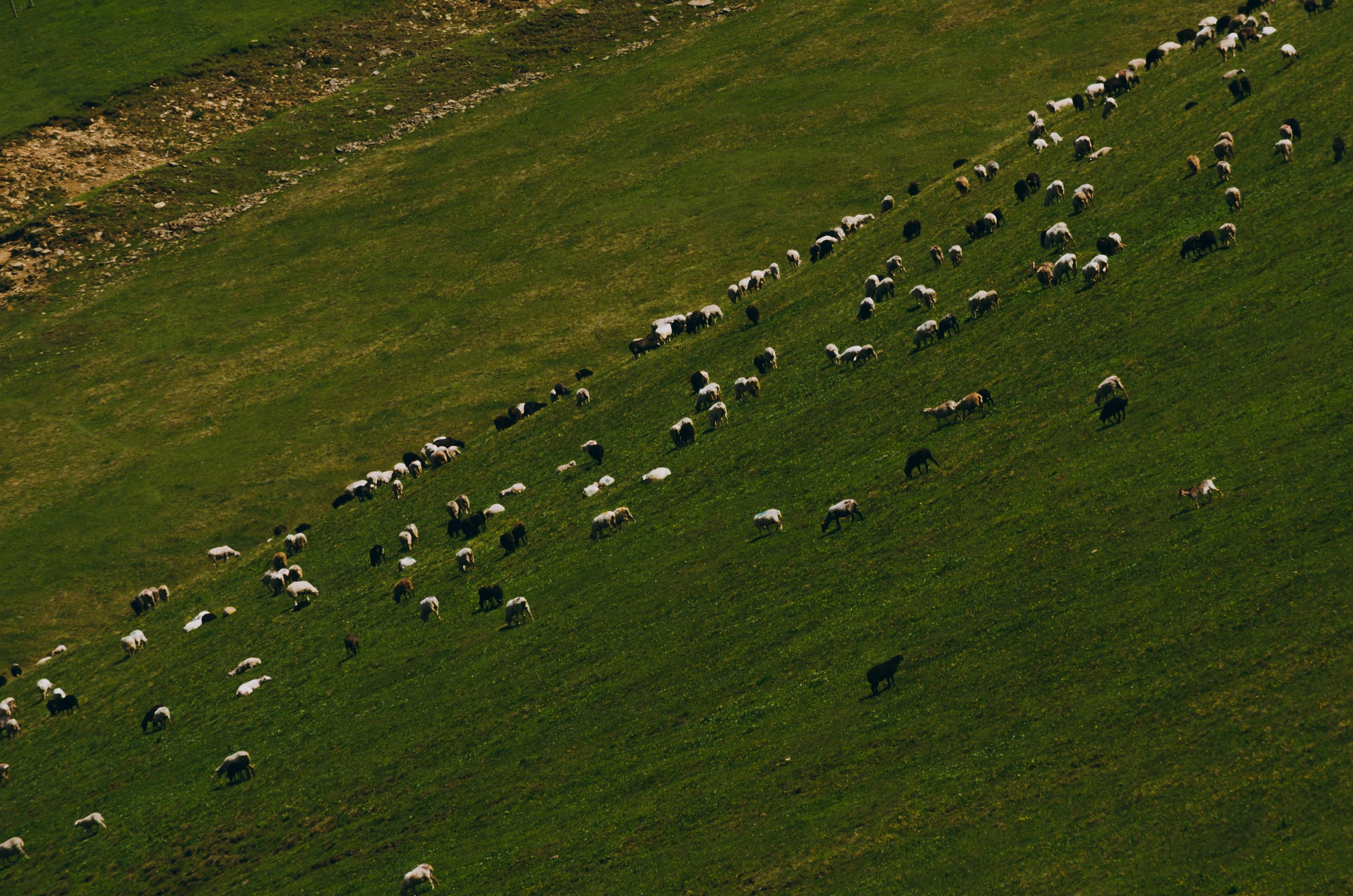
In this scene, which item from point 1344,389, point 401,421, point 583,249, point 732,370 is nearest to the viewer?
point 1344,389

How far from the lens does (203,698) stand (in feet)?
157

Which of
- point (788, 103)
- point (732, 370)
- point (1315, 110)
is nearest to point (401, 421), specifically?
point (732, 370)

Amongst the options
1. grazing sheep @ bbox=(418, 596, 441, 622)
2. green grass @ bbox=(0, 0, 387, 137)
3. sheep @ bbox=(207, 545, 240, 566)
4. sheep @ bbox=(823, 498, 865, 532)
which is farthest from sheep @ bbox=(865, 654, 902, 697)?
green grass @ bbox=(0, 0, 387, 137)

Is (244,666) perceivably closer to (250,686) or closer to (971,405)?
(250,686)

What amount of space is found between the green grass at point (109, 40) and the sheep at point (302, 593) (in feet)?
210

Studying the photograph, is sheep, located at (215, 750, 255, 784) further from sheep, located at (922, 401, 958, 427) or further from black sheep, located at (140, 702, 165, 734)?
sheep, located at (922, 401, 958, 427)

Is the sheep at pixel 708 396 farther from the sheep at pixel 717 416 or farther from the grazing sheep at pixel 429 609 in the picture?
the grazing sheep at pixel 429 609

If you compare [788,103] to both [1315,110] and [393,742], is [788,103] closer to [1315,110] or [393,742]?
[1315,110]

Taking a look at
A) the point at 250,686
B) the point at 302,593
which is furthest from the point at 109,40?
the point at 250,686

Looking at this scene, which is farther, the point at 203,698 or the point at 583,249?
the point at 583,249

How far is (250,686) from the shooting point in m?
46.8

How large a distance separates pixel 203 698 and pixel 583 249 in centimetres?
4340

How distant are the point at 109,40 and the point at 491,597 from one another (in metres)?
86.5

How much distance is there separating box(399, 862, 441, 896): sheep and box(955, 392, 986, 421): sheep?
22.5 metres
